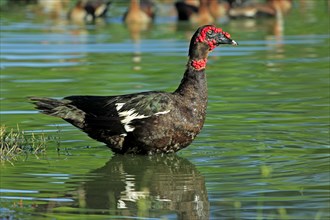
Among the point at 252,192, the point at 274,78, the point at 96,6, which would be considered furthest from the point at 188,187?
the point at 96,6

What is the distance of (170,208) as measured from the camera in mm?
8641

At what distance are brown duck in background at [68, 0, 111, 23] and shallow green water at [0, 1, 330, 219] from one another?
5179 mm

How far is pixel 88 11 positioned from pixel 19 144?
18.8 meters

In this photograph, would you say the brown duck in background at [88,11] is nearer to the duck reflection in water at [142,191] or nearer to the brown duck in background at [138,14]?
the brown duck in background at [138,14]

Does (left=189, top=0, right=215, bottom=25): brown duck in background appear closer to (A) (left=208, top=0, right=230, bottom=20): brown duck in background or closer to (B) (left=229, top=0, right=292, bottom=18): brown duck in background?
(B) (left=229, top=0, right=292, bottom=18): brown duck in background

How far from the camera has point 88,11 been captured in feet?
99.1

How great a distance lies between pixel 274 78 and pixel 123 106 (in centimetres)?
657

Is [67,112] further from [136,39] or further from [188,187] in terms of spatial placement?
[136,39]

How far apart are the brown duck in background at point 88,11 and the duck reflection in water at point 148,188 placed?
61.8 feet

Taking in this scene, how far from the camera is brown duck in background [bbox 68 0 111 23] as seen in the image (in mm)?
29891

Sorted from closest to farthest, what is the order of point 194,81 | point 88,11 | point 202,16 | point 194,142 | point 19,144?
point 194,81 → point 19,144 → point 194,142 → point 202,16 → point 88,11

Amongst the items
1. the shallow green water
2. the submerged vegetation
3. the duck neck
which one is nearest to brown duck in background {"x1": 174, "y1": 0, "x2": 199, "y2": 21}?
the shallow green water

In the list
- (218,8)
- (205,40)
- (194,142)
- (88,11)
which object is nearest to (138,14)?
(88,11)

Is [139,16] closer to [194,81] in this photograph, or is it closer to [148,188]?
[194,81]
